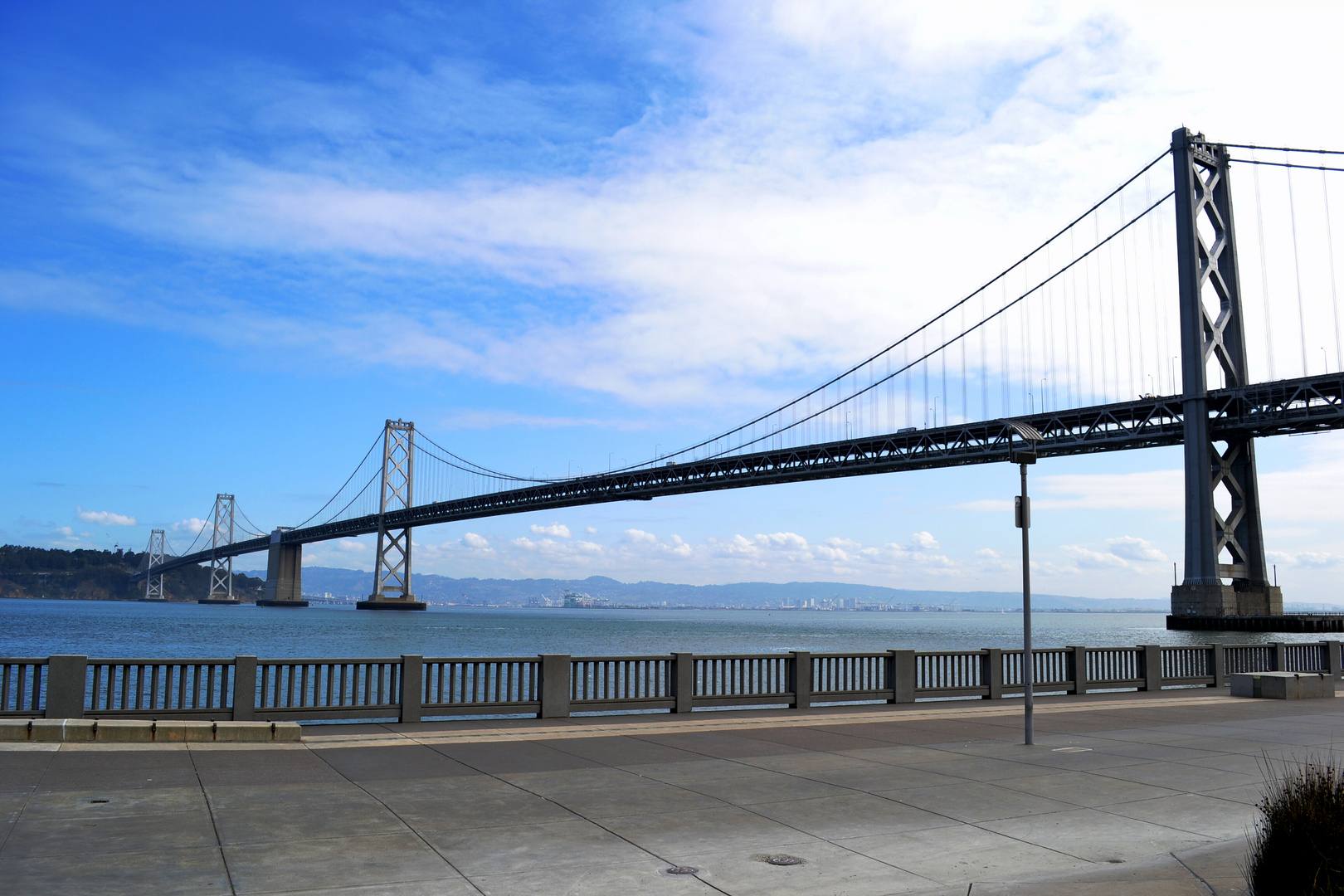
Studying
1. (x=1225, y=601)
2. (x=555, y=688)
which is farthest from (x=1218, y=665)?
(x=1225, y=601)

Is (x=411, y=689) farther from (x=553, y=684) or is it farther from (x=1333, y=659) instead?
(x=1333, y=659)

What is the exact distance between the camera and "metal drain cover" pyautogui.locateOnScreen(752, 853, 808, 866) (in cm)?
655

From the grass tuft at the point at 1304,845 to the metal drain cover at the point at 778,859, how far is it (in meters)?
2.49

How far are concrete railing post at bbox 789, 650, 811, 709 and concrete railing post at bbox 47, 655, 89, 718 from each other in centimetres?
919

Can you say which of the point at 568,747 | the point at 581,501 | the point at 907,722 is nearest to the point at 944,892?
the point at 568,747

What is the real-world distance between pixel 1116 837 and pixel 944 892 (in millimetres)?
2072

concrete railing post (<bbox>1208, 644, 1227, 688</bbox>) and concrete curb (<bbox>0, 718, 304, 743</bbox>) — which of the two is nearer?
concrete curb (<bbox>0, 718, 304, 743</bbox>)

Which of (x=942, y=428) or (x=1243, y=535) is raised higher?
(x=942, y=428)

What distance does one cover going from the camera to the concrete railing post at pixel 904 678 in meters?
16.5

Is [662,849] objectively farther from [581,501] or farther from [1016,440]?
[581,501]

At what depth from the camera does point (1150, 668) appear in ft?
64.3

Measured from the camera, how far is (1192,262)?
6638cm

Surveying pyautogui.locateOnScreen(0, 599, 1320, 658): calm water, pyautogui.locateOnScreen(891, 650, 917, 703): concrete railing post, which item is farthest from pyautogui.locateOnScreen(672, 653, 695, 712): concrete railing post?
pyautogui.locateOnScreen(0, 599, 1320, 658): calm water

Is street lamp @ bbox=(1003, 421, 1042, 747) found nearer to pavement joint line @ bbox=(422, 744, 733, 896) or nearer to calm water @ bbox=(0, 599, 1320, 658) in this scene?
pavement joint line @ bbox=(422, 744, 733, 896)
